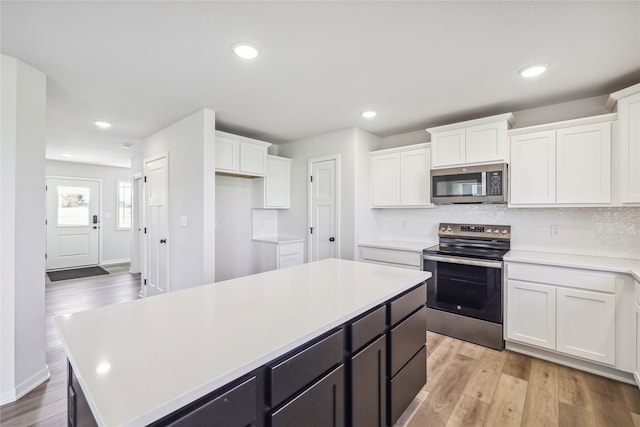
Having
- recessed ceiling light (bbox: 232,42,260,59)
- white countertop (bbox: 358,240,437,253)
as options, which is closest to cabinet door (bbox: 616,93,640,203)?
white countertop (bbox: 358,240,437,253)

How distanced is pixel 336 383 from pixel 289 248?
2.90m

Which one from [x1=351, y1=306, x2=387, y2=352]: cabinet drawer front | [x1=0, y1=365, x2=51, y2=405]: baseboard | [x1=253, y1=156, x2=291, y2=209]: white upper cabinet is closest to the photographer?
[x1=351, y1=306, x2=387, y2=352]: cabinet drawer front

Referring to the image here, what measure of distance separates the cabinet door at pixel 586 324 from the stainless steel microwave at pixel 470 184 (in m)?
1.04

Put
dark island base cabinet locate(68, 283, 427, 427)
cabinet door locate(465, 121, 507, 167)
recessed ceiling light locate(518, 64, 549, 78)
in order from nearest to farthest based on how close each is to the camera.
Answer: dark island base cabinet locate(68, 283, 427, 427)
recessed ceiling light locate(518, 64, 549, 78)
cabinet door locate(465, 121, 507, 167)

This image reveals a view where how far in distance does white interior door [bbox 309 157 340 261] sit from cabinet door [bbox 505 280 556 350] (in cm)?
199

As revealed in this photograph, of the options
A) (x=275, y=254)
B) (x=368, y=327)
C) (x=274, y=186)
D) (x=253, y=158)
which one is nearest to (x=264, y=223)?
(x=274, y=186)

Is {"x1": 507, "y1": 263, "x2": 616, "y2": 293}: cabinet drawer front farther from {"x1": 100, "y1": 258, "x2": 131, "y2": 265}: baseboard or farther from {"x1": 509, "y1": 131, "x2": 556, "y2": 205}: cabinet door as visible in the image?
{"x1": 100, "y1": 258, "x2": 131, "y2": 265}: baseboard

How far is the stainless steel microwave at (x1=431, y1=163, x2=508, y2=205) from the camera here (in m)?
2.90

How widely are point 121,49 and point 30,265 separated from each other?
5.86 ft

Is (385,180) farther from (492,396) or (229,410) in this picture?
(229,410)

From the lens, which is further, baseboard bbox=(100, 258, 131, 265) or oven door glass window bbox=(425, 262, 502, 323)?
baseboard bbox=(100, 258, 131, 265)

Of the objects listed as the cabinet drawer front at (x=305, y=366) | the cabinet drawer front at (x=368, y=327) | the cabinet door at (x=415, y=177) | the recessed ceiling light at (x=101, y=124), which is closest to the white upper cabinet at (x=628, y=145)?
the cabinet door at (x=415, y=177)

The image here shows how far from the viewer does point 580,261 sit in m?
2.40

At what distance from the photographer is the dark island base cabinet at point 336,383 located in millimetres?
812
